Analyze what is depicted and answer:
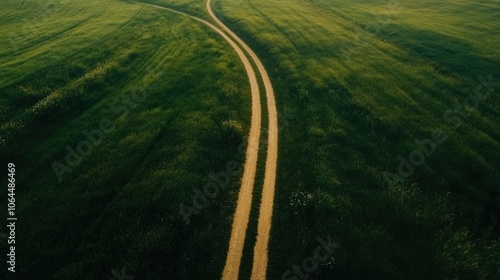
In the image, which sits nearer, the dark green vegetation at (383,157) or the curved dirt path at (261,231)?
the curved dirt path at (261,231)

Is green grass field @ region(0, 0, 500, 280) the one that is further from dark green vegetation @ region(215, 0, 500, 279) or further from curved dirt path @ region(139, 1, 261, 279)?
curved dirt path @ region(139, 1, 261, 279)

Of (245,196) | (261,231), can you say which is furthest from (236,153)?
(261,231)

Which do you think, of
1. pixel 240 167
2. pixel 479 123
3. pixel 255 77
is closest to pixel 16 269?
pixel 240 167

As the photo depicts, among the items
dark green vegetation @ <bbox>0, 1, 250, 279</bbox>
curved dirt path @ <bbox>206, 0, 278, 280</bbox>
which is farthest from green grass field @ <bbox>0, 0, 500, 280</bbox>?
curved dirt path @ <bbox>206, 0, 278, 280</bbox>

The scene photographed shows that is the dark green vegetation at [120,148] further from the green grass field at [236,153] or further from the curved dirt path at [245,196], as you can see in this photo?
the curved dirt path at [245,196]

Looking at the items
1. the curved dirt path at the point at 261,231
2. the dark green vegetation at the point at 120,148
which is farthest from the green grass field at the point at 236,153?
the curved dirt path at the point at 261,231

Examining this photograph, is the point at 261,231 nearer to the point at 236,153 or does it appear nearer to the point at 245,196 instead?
the point at 245,196

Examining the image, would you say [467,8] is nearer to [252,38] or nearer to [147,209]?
[252,38]
